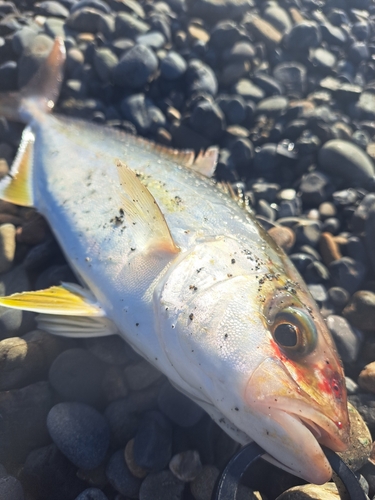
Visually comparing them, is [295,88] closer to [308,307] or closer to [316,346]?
[308,307]

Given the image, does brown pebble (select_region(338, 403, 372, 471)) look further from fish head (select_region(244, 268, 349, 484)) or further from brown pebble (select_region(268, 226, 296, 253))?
brown pebble (select_region(268, 226, 296, 253))

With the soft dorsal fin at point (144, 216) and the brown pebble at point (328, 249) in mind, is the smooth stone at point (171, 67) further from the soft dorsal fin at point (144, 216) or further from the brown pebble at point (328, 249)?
the brown pebble at point (328, 249)

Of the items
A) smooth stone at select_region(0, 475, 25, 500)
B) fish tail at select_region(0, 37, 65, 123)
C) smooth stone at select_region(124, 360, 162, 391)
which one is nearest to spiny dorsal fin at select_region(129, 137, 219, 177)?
fish tail at select_region(0, 37, 65, 123)

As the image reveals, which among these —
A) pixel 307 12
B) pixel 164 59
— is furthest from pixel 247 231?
pixel 307 12

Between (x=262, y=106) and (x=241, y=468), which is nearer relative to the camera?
(x=241, y=468)

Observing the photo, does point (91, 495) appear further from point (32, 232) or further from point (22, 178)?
point (22, 178)

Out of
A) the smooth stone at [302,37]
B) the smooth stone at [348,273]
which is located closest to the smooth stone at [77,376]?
the smooth stone at [348,273]
